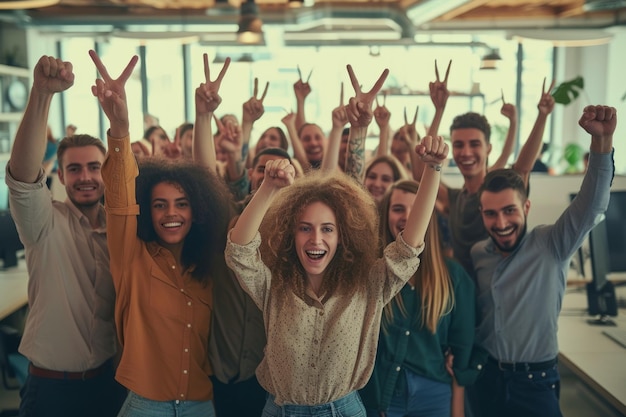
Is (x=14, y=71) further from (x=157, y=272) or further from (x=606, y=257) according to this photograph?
(x=606, y=257)

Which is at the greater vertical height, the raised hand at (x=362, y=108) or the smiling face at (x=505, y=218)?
the raised hand at (x=362, y=108)

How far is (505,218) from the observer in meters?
2.29

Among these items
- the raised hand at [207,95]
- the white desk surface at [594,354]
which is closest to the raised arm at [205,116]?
the raised hand at [207,95]

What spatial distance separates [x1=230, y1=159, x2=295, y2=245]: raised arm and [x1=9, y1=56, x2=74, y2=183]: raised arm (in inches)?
24.6

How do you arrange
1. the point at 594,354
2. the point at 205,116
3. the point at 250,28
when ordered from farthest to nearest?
the point at 250,28, the point at 594,354, the point at 205,116

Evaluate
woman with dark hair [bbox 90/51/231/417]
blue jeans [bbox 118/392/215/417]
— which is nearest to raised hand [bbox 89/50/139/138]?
woman with dark hair [bbox 90/51/231/417]

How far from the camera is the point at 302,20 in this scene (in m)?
8.73

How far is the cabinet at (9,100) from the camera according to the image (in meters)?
7.71

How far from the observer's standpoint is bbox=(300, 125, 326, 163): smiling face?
382cm

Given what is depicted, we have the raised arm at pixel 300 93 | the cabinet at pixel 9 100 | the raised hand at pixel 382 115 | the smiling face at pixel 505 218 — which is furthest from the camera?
the cabinet at pixel 9 100

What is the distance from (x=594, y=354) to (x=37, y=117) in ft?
7.40

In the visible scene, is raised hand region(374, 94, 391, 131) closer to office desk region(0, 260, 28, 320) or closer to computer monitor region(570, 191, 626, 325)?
computer monitor region(570, 191, 626, 325)

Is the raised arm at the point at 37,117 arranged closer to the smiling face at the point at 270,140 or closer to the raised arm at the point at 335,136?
the raised arm at the point at 335,136

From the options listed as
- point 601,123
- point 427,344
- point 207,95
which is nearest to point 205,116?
point 207,95
